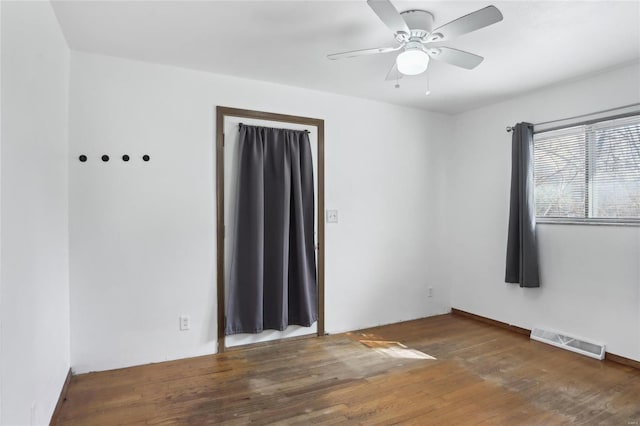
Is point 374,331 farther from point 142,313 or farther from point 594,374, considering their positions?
point 142,313

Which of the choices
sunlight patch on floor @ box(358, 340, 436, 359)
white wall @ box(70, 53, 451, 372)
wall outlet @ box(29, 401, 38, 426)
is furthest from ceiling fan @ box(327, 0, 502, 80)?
wall outlet @ box(29, 401, 38, 426)

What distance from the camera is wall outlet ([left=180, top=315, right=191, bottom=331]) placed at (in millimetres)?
3006

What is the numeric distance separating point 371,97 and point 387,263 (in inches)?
72.5

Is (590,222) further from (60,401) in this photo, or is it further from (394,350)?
(60,401)

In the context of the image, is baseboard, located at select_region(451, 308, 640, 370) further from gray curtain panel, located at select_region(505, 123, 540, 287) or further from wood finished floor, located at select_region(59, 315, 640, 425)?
gray curtain panel, located at select_region(505, 123, 540, 287)

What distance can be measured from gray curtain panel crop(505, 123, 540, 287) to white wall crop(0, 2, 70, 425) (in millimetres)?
3859

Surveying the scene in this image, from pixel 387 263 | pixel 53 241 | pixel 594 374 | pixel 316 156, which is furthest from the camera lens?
pixel 387 263

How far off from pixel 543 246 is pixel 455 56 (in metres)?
2.29

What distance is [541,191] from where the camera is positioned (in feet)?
11.8

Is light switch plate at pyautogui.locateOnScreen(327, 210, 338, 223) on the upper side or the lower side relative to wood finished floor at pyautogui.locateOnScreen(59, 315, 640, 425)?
upper

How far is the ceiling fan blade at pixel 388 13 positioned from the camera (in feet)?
5.66

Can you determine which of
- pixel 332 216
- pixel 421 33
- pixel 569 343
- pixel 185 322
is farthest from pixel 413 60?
pixel 569 343

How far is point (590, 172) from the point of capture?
10.5 feet

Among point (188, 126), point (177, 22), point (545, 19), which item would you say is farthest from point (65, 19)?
point (545, 19)
